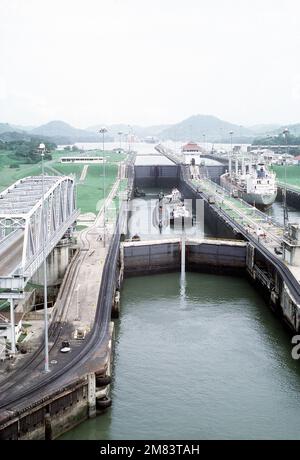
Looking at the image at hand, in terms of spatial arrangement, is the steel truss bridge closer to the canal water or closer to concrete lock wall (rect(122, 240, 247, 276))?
concrete lock wall (rect(122, 240, 247, 276))

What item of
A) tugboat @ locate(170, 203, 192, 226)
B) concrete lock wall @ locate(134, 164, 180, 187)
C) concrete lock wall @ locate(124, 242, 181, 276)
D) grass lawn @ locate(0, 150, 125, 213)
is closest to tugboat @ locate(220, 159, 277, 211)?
tugboat @ locate(170, 203, 192, 226)

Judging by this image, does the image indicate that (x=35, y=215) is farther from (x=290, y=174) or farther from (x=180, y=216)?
(x=290, y=174)

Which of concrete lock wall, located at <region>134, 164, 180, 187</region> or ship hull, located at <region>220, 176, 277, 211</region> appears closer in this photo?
ship hull, located at <region>220, 176, 277, 211</region>

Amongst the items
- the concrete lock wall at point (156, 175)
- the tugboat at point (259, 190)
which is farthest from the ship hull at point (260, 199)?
the concrete lock wall at point (156, 175)

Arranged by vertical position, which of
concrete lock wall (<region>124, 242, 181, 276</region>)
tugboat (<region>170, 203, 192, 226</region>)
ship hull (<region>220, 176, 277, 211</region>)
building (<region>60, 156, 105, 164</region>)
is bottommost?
concrete lock wall (<region>124, 242, 181, 276</region>)

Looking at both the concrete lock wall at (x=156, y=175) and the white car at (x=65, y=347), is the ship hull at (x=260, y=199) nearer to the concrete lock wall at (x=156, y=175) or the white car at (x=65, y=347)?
the concrete lock wall at (x=156, y=175)
